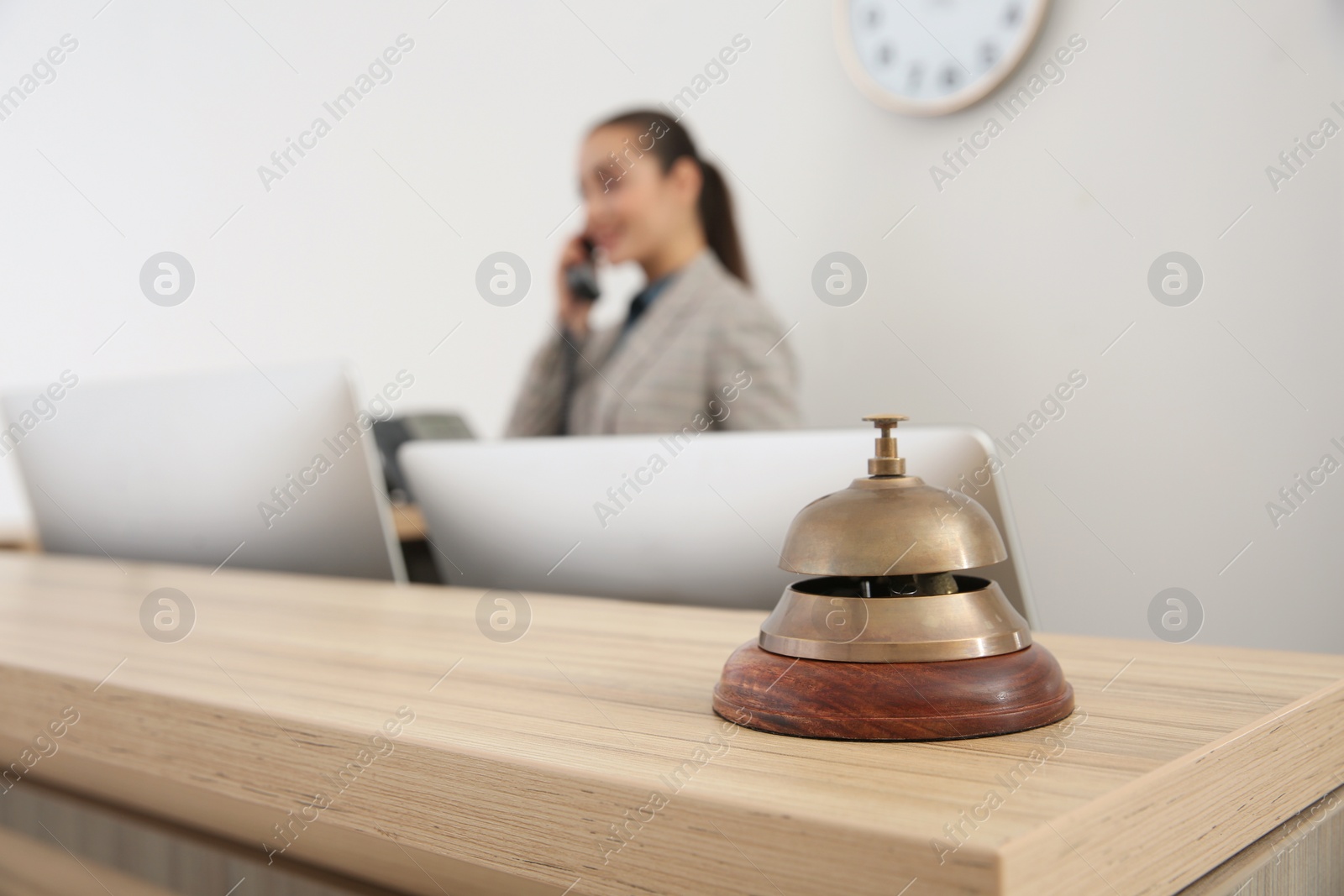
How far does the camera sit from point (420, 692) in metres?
0.68

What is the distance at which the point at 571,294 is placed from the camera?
3.46 m

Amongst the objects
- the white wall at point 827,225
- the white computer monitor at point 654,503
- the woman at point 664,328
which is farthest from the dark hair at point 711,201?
the white computer monitor at point 654,503

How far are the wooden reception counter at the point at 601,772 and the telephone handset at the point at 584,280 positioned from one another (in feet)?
8.39

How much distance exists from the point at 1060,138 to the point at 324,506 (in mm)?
2104

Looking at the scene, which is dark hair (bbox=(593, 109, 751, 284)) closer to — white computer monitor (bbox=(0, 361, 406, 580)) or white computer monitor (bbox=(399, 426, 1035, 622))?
white computer monitor (bbox=(0, 361, 406, 580))

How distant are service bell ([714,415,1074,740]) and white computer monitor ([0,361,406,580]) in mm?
856

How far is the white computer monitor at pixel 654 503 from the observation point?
0.98 metres

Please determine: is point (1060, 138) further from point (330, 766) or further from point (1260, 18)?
point (330, 766)

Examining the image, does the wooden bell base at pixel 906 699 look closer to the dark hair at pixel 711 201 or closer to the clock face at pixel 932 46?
the clock face at pixel 932 46

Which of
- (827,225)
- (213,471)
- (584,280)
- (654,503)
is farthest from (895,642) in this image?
(584,280)

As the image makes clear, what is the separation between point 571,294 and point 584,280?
7 centimetres

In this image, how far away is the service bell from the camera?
0.53 metres

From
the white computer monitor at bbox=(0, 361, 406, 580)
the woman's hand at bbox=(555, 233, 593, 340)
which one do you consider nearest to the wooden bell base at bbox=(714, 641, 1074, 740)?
the white computer monitor at bbox=(0, 361, 406, 580)

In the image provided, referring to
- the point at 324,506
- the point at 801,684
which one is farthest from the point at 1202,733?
the point at 324,506
